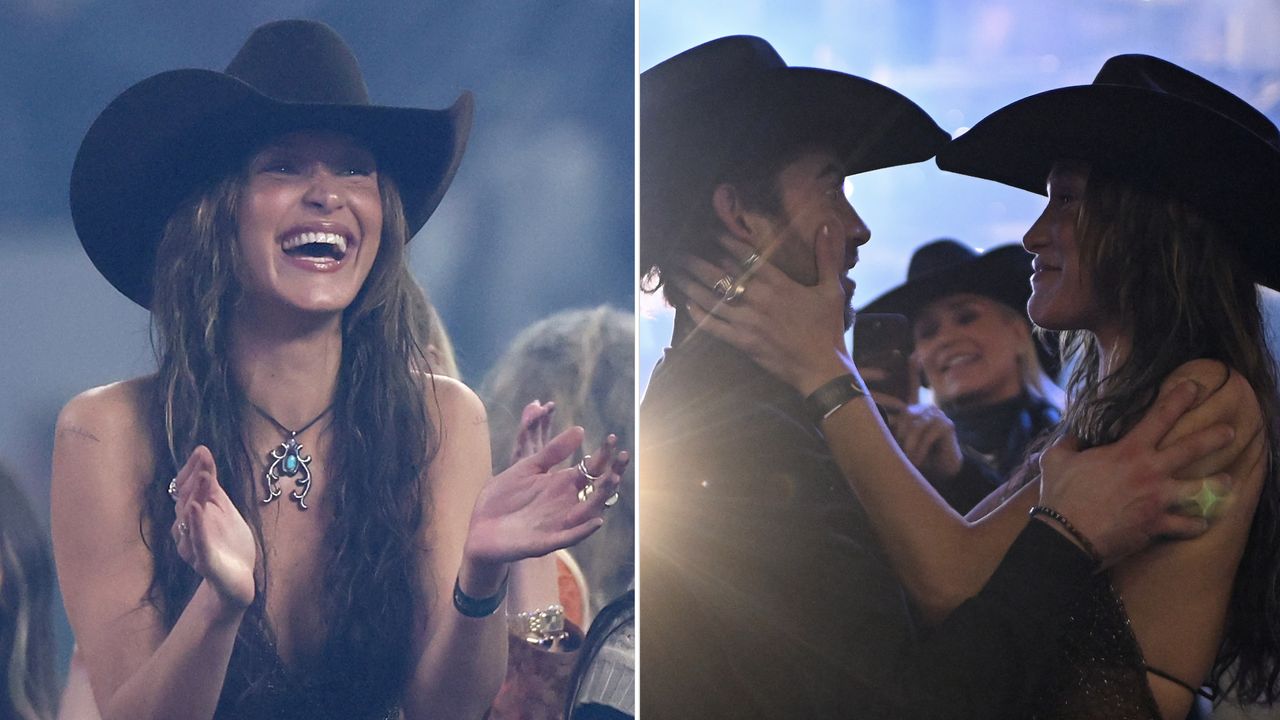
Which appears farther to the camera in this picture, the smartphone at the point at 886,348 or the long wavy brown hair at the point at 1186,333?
the smartphone at the point at 886,348

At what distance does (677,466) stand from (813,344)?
1.42 feet

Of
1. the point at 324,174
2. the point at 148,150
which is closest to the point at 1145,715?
the point at 324,174

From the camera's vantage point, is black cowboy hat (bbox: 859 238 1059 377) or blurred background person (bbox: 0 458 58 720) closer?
blurred background person (bbox: 0 458 58 720)

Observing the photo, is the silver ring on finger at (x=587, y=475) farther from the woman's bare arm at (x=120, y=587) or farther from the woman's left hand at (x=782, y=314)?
the woman's bare arm at (x=120, y=587)

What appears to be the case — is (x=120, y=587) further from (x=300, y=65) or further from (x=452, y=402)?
(x=300, y=65)

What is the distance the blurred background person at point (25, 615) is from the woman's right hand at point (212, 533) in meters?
0.32

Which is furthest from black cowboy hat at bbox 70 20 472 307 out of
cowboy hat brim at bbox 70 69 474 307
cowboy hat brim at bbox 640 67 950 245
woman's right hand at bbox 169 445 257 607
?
cowboy hat brim at bbox 640 67 950 245

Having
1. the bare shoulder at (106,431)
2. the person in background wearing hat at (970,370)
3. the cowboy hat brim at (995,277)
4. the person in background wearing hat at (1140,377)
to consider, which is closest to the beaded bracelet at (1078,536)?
the person in background wearing hat at (1140,377)

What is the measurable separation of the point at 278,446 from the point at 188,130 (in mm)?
769

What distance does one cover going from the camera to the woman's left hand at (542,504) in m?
2.80

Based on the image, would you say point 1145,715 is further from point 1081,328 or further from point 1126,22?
point 1126,22

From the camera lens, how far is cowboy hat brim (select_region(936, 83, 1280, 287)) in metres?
2.76

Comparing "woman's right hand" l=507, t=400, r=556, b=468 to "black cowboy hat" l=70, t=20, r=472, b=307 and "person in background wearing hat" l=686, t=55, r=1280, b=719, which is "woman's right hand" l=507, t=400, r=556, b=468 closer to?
"person in background wearing hat" l=686, t=55, r=1280, b=719

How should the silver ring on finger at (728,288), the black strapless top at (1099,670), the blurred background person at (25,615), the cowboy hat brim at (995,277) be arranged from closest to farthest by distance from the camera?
the black strapless top at (1099,670) → the blurred background person at (25,615) → the silver ring on finger at (728,288) → the cowboy hat brim at (995,277)
